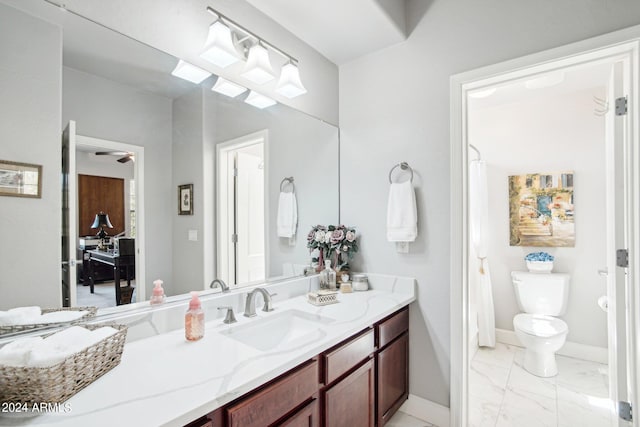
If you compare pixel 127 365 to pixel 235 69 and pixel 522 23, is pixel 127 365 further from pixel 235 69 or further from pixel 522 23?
pixel 522 23

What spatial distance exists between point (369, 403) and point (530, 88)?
284cm

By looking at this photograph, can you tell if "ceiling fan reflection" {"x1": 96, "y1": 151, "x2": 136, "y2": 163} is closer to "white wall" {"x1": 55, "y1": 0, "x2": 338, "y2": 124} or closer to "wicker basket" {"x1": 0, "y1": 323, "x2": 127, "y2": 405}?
"white wall" {"x1": 55, "y1": 0, "x2": 338, "y2": 124}

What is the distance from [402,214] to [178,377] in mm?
1509

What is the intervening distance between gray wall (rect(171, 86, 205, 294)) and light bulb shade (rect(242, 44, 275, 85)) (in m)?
0.30

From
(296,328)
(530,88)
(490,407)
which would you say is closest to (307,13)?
(296,328)

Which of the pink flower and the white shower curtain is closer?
the pink flower

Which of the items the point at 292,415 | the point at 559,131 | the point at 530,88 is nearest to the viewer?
the point at 292,415

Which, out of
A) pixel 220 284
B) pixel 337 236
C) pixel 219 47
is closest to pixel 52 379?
pixel 220 284

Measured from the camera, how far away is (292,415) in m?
1.12

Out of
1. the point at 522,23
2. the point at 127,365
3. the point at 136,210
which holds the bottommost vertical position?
the point at 127,365

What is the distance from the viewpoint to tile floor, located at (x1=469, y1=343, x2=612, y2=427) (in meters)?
1.99

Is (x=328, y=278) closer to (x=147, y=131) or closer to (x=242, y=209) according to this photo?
(x=242, y=209)

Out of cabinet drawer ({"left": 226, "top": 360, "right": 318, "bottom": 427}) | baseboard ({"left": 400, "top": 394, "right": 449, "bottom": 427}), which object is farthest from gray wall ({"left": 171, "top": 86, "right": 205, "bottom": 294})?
baseboard ({"left": 400, "top": 394, "right": 449, "bottom": 427})

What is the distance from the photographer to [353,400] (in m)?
1.46
